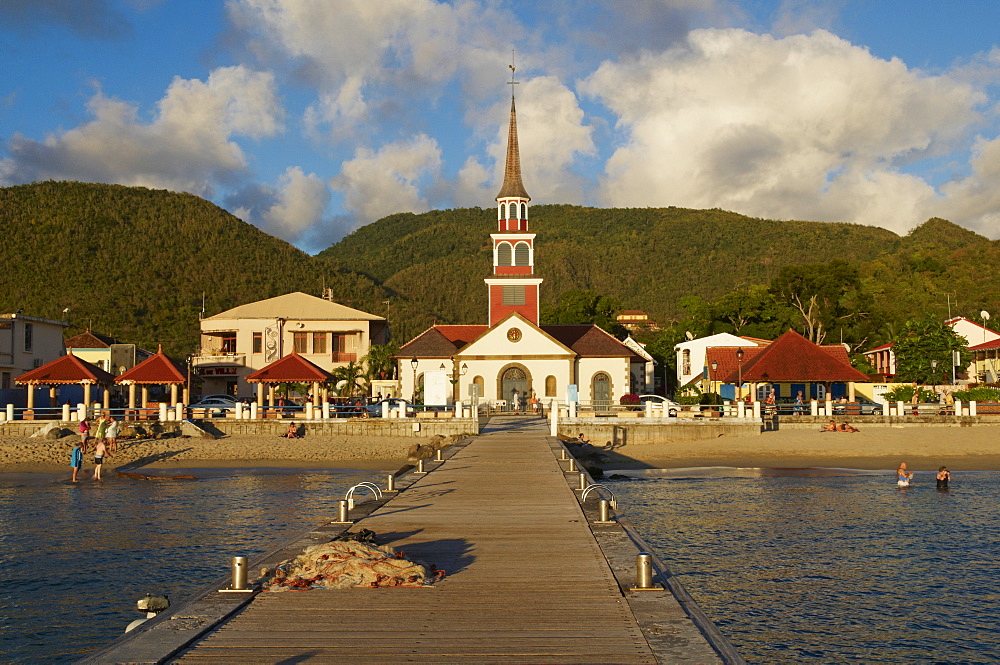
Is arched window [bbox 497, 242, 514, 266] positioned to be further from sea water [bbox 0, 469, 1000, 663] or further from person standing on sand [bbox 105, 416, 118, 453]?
sea water [bbox 0, 469, 1000, 663]

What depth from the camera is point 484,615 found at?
29.7 ft

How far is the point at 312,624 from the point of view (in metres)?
8.65

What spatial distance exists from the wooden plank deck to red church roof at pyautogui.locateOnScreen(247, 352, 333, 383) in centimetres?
2982

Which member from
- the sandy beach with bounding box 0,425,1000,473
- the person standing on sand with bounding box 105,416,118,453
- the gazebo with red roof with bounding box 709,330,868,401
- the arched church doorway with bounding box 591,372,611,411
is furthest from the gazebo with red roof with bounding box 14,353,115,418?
the gazebo with red roof with bounding box 709,330,868,401

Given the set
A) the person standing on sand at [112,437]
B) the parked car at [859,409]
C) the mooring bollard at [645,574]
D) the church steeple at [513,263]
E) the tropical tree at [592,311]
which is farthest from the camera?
the tropical tree at [592,311]

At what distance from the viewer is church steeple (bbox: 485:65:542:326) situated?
200ft

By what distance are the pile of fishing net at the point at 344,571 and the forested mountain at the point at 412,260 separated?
78541 mm

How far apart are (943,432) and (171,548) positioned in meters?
36.8

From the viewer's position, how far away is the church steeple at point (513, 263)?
2402 inches

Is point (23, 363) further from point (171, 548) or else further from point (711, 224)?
point (711, 224)

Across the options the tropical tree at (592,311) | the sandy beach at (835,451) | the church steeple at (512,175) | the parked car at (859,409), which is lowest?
the sandy beach at (835,451)

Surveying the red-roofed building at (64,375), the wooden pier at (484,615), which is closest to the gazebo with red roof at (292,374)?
the red-roofed building at (64,375)

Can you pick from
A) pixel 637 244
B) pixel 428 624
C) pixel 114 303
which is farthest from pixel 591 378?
pixel 637 244

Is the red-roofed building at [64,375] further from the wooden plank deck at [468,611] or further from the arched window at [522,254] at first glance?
the wooden plank deck at [468,611]
